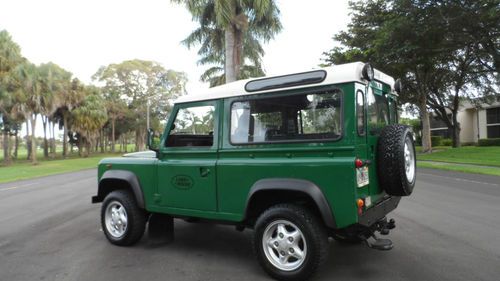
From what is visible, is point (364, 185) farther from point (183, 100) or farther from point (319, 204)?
point (183, 100)

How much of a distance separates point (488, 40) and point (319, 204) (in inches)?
764

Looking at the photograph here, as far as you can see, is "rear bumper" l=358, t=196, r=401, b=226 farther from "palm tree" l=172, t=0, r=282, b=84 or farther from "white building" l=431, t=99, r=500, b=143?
"white building" l=431, t=99, r=500, b=143

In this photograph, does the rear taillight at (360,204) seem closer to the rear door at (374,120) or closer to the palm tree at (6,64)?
the rear door at (374,120)

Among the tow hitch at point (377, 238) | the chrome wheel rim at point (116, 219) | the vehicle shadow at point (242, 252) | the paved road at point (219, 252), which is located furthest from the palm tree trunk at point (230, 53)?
the tow hitch at point (377, 238)

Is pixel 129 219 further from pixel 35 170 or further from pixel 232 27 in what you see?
pixel 35 170

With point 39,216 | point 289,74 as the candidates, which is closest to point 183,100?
point 289,74

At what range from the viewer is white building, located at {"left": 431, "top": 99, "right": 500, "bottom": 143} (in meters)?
45.7

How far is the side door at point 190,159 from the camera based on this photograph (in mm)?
4727

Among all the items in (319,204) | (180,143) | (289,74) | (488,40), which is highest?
(488,40)

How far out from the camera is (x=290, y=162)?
13.5 ft

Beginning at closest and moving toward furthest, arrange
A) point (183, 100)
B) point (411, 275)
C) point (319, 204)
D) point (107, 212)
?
1. point (319, 204)
2. point (411, 275)
3. point (183, 100)
4. point (107, 212)

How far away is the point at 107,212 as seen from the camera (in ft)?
19.1

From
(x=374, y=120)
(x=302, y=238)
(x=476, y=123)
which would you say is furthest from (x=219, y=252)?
(x=476, y=123)

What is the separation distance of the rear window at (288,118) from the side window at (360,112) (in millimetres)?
179
